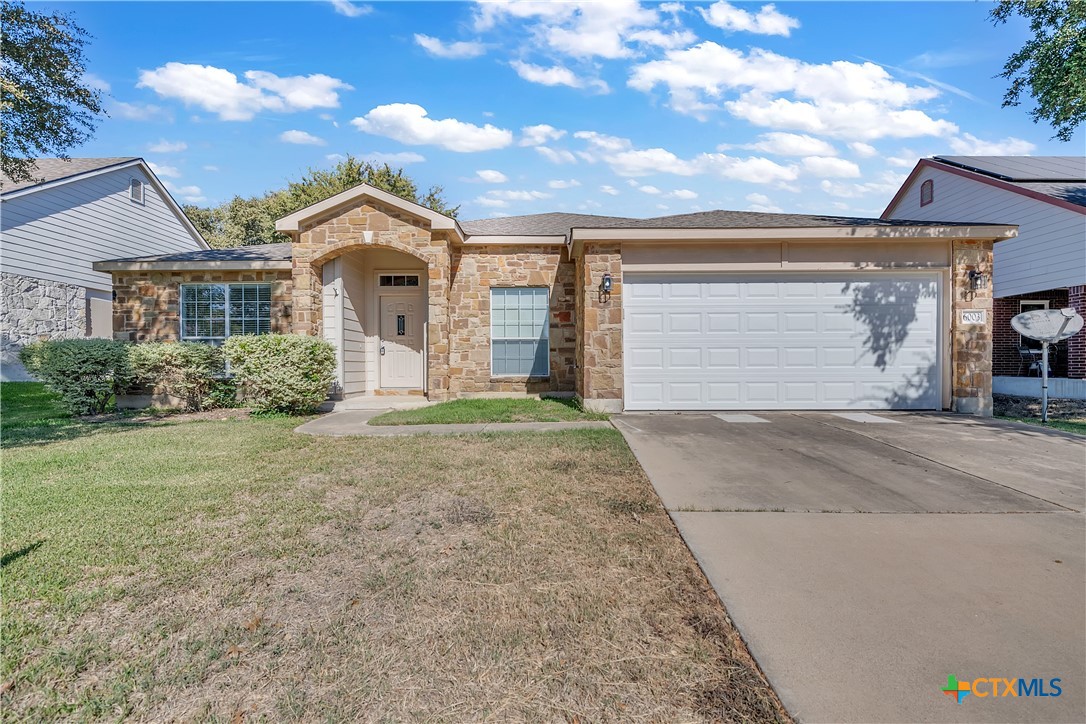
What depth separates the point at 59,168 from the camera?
1505 cm

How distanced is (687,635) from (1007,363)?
1695 cm

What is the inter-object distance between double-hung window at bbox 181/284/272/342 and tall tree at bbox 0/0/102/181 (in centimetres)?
346

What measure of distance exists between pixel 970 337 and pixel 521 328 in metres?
8.22

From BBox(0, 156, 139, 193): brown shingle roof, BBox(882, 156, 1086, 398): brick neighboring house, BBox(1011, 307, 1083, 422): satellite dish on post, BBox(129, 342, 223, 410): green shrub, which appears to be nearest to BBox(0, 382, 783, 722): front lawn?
BBox(129, 342, 223, 410): green shrub

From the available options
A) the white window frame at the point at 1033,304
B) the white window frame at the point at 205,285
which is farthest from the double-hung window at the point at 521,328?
the white window frame at the point at 1033,304

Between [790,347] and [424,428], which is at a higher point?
[790,347]

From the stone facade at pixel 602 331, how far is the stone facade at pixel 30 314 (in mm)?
13987

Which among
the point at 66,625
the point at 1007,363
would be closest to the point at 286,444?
the point at 66,625

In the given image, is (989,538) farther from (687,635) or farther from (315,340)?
(315,340)

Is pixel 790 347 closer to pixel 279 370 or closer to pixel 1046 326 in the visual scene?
pixel 1046 326

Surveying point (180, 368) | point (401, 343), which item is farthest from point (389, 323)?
point (180, 368)

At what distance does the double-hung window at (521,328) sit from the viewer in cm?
1019

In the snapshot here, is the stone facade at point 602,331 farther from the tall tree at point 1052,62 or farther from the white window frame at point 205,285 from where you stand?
the tall tree at point 1052,62

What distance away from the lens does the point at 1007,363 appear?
13.5m
